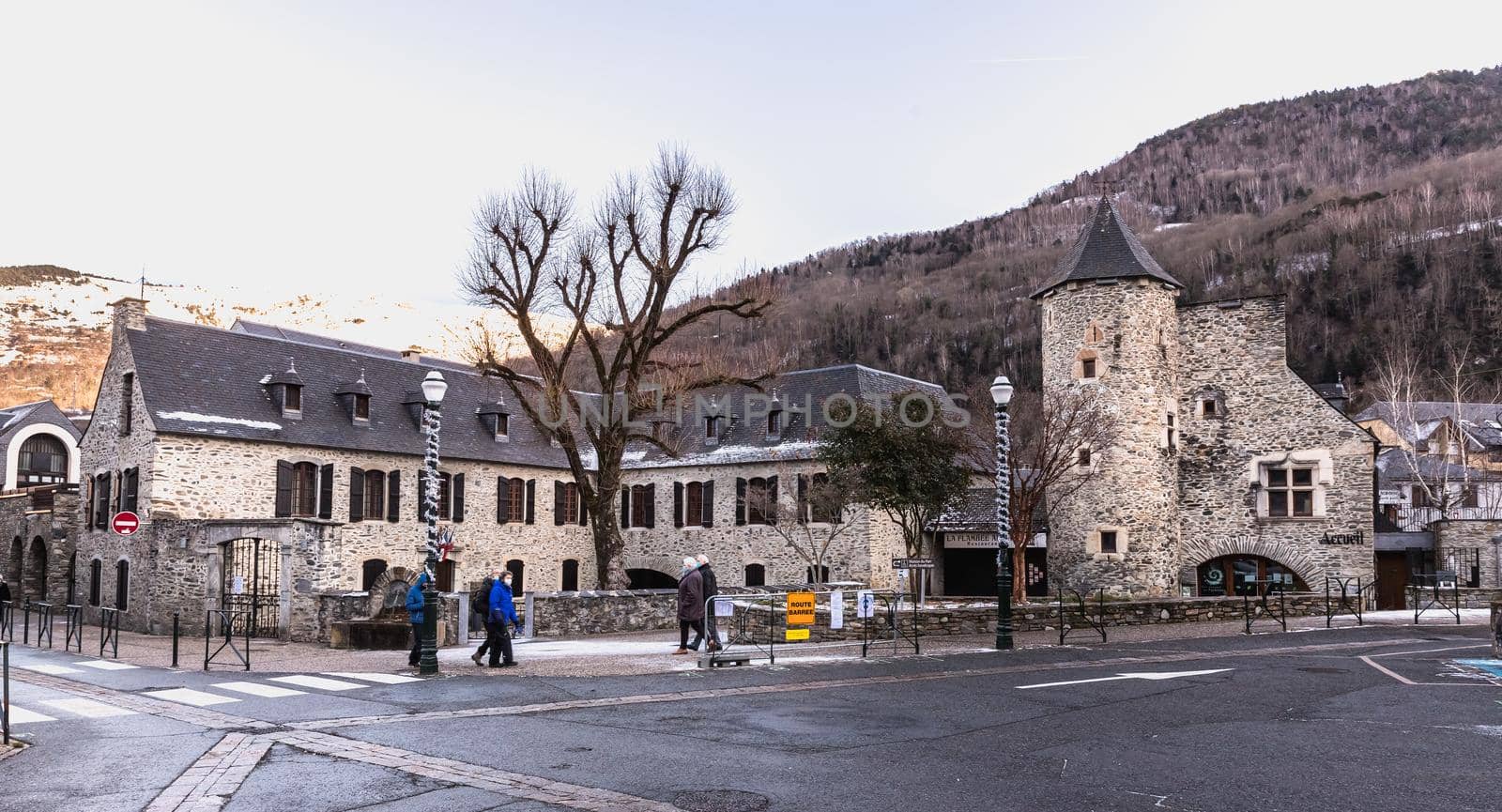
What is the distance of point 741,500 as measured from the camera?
39625 mm

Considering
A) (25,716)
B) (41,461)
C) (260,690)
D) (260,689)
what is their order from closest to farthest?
(25,716) → (260,690) → (260,689) → (41,461)

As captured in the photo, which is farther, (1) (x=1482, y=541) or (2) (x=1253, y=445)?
(2) (x=1253, y=445)

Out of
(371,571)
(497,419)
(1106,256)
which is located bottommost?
(371,571)

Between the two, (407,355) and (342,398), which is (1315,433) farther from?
(407,355)

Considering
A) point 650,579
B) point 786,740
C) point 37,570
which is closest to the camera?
point 786,740

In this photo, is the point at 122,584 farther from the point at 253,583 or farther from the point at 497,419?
the point at 497,419

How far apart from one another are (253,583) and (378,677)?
36.0 ft

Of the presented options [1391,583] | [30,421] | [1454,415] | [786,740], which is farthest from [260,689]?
[1454,415]

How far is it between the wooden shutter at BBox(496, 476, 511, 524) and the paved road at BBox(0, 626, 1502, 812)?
23180 millimetres

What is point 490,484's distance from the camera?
3981 cm

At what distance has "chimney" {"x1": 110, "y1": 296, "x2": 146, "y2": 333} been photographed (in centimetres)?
3262

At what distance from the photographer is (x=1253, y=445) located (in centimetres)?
3306

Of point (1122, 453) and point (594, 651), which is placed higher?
point (1122, 453)

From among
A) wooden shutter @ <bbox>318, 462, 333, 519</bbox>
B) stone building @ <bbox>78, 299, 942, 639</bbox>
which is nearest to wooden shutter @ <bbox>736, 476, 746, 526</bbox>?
stone building @ <bbox>78, 299, 942, 639</bbox>
